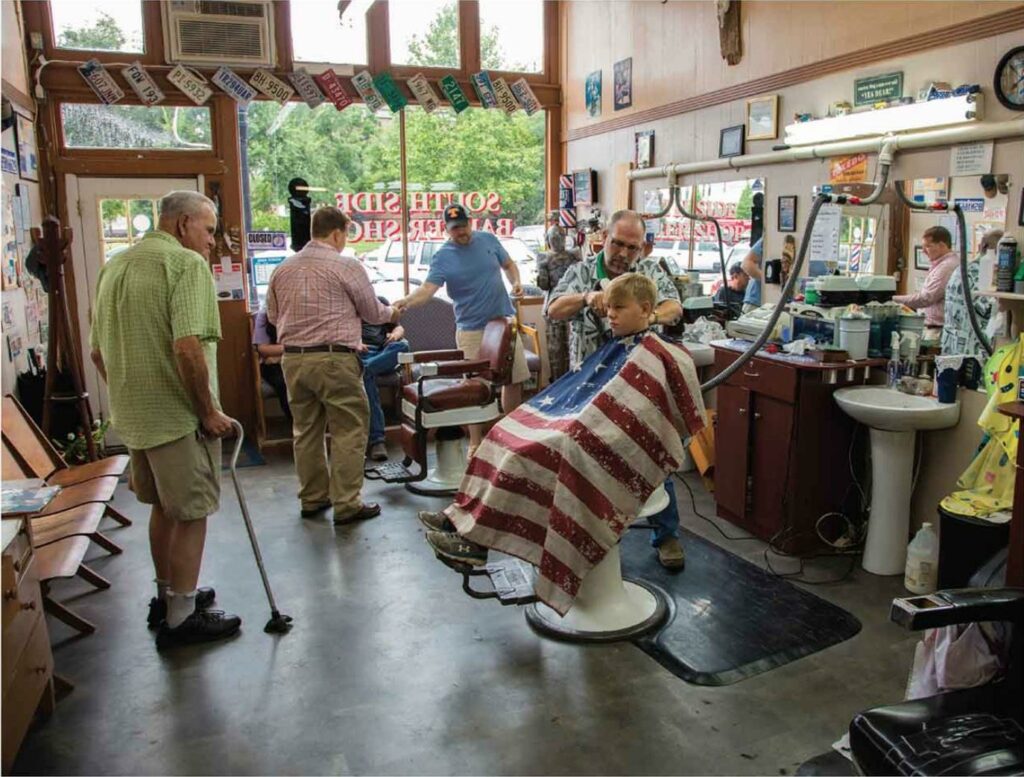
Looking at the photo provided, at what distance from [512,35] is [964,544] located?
5.04 metres

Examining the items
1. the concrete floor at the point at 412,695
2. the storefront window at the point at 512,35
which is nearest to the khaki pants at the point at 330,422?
the concrete floor at the point at 412,695

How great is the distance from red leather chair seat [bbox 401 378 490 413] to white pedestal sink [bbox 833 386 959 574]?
1860mm

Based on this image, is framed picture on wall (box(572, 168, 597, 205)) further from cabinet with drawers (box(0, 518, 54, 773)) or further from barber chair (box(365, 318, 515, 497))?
cabinet with drawers (box(0, 518, 54, 773))

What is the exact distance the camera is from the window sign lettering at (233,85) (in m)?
5.45

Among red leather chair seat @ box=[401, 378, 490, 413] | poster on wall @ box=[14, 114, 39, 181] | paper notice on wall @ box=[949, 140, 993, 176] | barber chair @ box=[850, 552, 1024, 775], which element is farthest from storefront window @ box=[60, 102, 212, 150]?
barber chair @ box=[850, 552, 1024, 775]

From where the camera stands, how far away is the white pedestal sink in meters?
3.14

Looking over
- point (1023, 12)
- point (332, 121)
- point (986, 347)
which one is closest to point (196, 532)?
point (986, 347)

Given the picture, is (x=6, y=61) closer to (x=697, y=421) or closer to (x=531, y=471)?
(x=531, y=471)

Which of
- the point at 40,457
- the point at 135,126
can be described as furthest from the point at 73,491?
the point at 135,126

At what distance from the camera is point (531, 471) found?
8.57ft

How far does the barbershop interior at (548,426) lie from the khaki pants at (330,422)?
2 cm

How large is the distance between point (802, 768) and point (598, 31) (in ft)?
16.9

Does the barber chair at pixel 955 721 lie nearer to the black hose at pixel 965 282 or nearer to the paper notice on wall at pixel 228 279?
the black hose at pixel 965 282

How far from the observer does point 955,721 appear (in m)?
1.62
